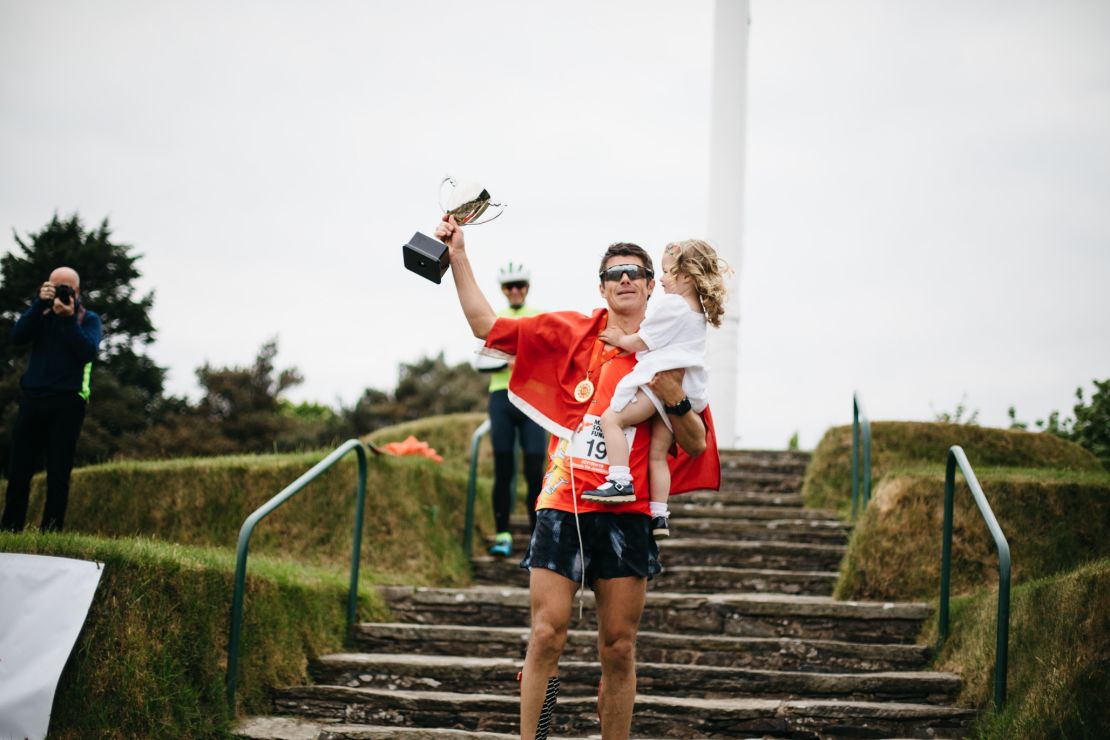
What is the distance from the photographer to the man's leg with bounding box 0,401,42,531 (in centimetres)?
618

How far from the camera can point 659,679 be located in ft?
18.8

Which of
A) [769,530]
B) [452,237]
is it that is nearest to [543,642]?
[452,237]

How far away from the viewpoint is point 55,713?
459 centimetres

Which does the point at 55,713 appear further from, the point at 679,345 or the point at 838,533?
the point at 838,533

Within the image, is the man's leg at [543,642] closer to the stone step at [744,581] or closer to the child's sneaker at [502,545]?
the stone step at [744,581]

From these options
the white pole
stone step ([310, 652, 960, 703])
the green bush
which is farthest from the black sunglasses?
Result: the white pole

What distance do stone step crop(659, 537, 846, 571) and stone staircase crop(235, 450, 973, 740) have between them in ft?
0.05

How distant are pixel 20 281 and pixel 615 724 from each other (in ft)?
37.1

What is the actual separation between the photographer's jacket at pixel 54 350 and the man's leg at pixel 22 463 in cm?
15

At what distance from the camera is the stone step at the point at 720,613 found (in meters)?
6.37

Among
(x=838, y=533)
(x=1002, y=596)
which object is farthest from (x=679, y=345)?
(x=838, y=533)

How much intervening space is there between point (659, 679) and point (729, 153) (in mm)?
8796

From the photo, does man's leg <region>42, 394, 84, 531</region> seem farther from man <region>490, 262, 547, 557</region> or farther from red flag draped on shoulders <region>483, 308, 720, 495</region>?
red flag draped on shoulders <region>483, 308, 720, 495</region>

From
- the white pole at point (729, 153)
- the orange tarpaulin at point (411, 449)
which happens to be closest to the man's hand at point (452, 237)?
the orange tarpaulin at point (411, 449)
